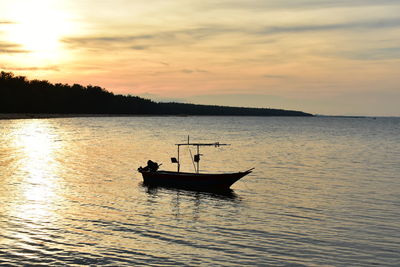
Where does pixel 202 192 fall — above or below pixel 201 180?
below

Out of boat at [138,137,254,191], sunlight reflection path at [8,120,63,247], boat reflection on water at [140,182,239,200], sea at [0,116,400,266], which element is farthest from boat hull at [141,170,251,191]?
sunlight reflection path at [8,120,63,247]

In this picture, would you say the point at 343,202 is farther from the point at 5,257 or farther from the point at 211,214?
the point at 5,257


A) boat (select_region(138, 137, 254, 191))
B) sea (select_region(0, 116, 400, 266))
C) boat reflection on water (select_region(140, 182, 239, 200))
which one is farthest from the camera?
boat (select_region(138, 137, 254, 191))

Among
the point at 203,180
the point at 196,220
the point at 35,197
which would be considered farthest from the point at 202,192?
the point at 35,197

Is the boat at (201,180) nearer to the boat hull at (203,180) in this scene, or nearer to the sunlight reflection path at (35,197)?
the boat hull at (203,180)

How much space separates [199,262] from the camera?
19.0 m

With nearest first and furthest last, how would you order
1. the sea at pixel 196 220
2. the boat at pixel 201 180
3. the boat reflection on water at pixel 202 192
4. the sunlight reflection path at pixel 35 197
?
the sea at pixel 196 220 < the sunlight reflection path at pixel 35 197 < the boat reflection on water at pixel 202 192 < the boat at pixel 201 180

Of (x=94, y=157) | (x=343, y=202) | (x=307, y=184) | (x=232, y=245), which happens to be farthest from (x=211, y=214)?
(x=94, y=157)

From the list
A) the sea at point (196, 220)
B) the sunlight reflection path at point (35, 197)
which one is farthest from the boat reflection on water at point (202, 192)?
the sunlight reflection path at point (35, 197)

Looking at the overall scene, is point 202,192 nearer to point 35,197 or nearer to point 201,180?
A: point 201,180

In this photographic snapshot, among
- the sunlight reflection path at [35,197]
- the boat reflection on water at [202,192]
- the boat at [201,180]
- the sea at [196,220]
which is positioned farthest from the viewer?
the boat at [201,180]

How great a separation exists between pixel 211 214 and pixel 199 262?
32.6 ft

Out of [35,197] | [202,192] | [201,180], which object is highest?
[201,180]

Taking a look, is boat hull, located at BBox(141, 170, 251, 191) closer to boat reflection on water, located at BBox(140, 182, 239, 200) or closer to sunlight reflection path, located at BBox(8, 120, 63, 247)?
boat reflection on water, located at BBox(140, 182, 239, 200)
